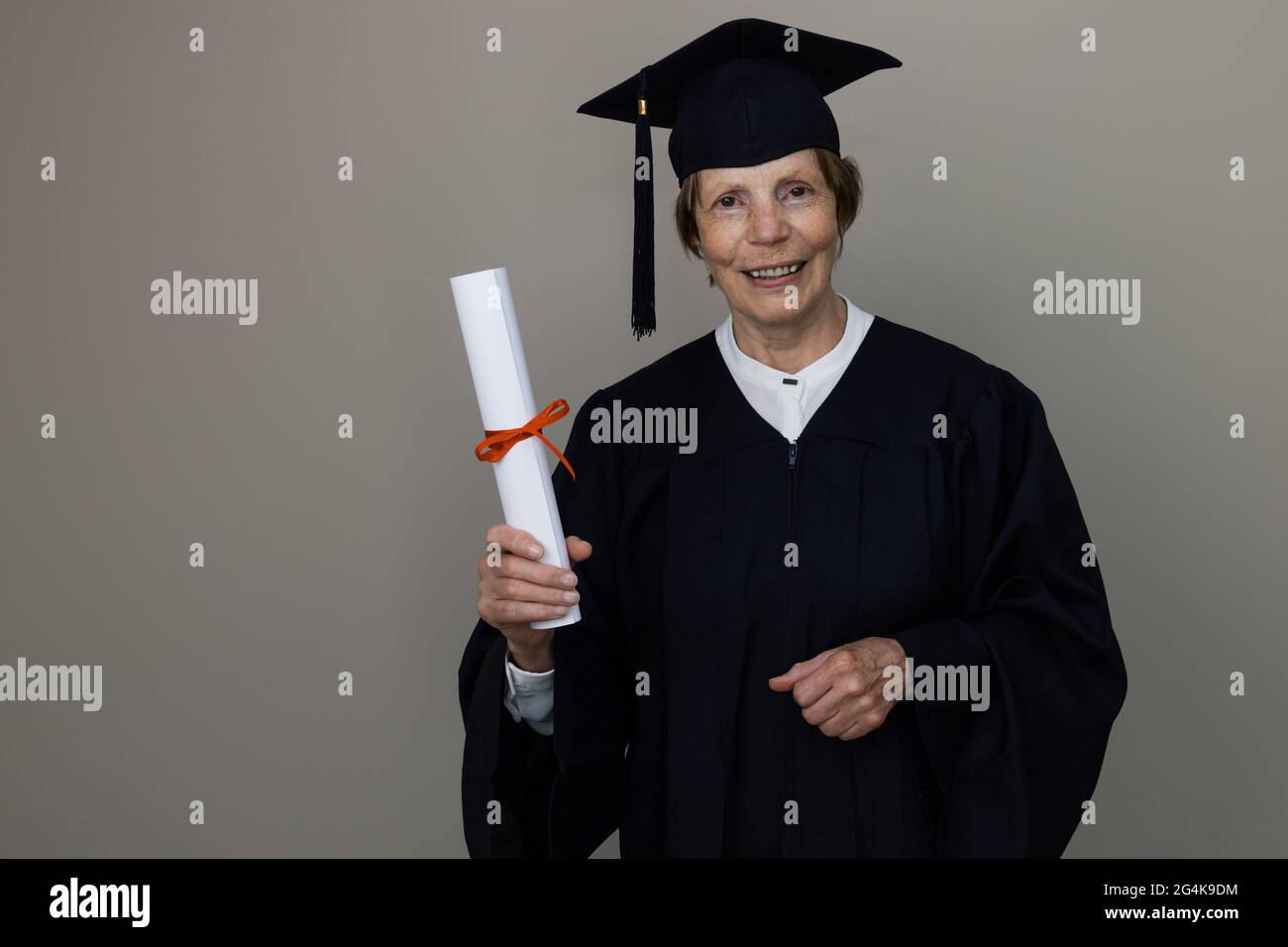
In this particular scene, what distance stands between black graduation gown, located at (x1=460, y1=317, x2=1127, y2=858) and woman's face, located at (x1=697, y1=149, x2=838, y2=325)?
16 centimetres

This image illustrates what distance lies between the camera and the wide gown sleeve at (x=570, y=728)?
2.05m

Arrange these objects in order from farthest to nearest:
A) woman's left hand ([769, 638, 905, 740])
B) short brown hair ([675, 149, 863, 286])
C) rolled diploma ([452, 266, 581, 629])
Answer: short brown hair ([675, 149, 863, 286]) < woman's left hand ([769, 638, 905, 740]) < rolled diploma ([452, 266, 581, 629])

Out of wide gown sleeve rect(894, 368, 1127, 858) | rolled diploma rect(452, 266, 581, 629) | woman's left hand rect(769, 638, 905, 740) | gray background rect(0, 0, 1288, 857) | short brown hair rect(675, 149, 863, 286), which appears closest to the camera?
rolled diploma rect(452, 266, 581, 629)

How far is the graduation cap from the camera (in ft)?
6.82

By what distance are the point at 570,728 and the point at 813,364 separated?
2.31 ft

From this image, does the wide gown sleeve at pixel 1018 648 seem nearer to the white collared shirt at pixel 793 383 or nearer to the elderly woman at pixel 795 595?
the elderly woman at pixel 795 595

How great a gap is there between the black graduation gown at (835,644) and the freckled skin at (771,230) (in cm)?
15
